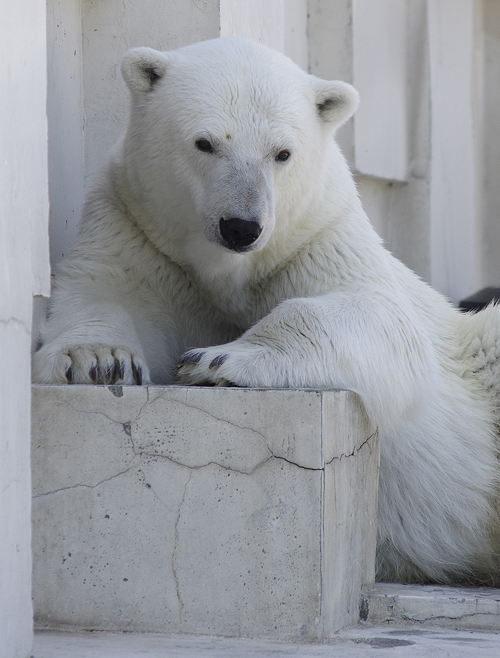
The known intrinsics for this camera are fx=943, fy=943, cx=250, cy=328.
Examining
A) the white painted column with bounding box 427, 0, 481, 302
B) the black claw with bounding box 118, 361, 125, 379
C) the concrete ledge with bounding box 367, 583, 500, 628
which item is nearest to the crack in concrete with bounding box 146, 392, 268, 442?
the black claw with bounding box 118, 361, 125, 379

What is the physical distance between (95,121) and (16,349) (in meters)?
1.93

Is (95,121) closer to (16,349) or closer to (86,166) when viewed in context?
(86,166)

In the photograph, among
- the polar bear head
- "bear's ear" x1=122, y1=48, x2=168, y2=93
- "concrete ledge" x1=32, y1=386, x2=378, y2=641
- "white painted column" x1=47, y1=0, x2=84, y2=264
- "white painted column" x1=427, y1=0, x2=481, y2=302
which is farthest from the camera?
"white painted column" x1=427, y1=0, x2=481, y2=302

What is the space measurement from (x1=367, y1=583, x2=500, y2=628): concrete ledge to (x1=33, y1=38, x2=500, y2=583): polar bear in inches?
17.8

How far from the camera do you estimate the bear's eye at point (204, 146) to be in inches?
101

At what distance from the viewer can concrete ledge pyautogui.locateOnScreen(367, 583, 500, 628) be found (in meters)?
2.34

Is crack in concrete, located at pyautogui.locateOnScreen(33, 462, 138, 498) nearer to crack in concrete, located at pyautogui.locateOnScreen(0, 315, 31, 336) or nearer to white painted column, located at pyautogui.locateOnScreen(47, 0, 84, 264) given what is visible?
crack in concrete, located at pyautogui.locateOnScreen(0, 315, 31, 336)

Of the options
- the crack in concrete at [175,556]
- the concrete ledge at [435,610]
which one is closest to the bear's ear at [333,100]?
the crack in concrete at [175,556]

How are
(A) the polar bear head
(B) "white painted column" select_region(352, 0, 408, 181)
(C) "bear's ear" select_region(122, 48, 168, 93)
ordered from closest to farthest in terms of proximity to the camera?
(A) the polar bear head < (C) "bear's ear" select_region(122, 48, 168, 93) < (B) "white painted column" select_region(352, 0, 408, 181)

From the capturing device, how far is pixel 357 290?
8.74 feet

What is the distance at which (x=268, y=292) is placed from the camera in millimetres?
2836

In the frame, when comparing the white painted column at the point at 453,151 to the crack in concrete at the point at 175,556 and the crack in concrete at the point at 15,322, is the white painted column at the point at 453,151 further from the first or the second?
the crack in concrete at the point at 15,322

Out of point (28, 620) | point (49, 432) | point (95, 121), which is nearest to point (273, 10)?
point (95, 121)

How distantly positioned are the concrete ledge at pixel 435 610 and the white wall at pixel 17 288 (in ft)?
3.09
